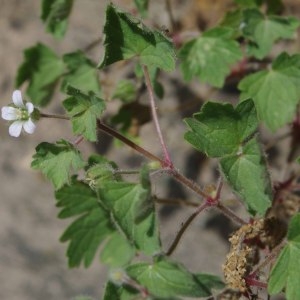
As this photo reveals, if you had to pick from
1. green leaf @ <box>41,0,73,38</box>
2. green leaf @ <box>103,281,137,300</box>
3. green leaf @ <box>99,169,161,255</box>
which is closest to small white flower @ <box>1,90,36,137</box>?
green leaf @ <box>99,169,161,255</box>

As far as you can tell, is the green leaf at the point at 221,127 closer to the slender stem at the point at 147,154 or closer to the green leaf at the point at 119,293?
the slender stem at the point at 147,154

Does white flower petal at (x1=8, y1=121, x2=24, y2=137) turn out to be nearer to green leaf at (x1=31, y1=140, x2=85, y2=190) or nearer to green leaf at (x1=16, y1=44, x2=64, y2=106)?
green leaf at (x1=31, y1=140, x2=85, y2=190)

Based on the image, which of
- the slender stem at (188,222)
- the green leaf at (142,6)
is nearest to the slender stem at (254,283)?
the slender stem at (188,222)

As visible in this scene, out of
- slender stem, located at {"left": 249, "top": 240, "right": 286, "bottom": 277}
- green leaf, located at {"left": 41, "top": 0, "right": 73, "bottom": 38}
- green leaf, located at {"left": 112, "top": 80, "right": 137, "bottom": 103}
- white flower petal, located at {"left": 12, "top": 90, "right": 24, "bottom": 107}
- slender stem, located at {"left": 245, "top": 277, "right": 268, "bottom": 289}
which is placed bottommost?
slender stem, located at {"left": 245, "top": 277, "right": 268, "bottom": 289}

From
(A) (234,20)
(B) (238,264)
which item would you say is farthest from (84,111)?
(A) (234,20)

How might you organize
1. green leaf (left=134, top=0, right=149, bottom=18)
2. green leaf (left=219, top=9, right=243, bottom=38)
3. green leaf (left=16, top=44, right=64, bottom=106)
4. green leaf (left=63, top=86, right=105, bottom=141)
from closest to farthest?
green leaf (left=63, top=86, right=105, bottom=141) < green leaf (left=134, top=0, right=149, bottom=18) < green leaf (left=219, top=9, right=243, bottom=38) < green leaf (left=16, top=44, right=64, bottom=106)

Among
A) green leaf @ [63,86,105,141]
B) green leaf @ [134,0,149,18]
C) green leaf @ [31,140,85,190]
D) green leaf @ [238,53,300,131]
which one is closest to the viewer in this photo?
green leaf @ [63,86,105,141]
